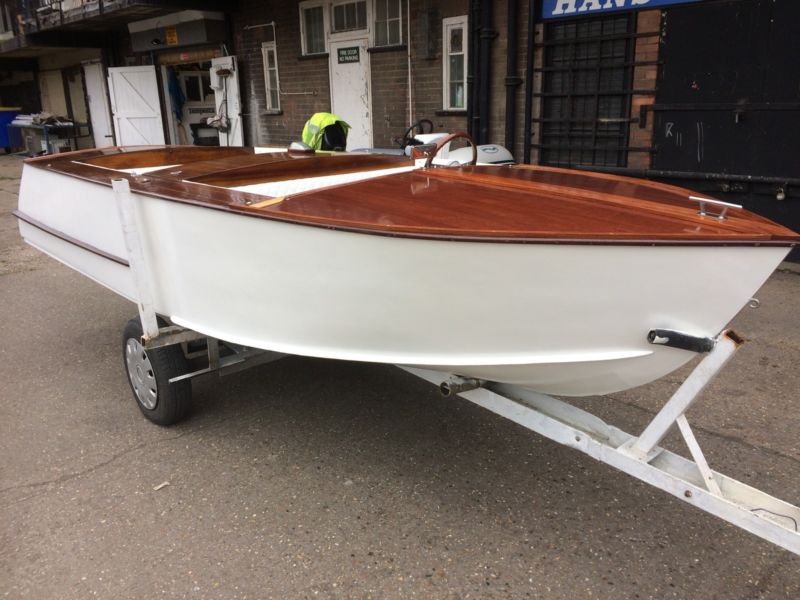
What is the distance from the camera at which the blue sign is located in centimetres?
656

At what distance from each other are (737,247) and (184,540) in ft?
7.41

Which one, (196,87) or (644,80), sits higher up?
(196,87)

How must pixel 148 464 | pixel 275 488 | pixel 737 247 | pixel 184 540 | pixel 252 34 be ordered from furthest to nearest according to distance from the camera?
pixel 252 34, pixel 148 464, pixel 275 488, pixel 184 540, pixel 737 247

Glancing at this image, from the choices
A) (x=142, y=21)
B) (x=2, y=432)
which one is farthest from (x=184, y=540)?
(x=142, y=21)

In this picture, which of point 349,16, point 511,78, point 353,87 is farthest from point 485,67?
point 349,16

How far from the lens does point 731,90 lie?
6.18 metres

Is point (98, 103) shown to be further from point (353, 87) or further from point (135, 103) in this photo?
point (353, 87)

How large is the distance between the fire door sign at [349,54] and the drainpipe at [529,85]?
2.92 m

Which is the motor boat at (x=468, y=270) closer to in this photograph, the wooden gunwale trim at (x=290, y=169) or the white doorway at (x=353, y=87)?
the wooden gunwale trim at (x=290, y=169)

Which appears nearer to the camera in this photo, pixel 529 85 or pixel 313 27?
pixel 529 85

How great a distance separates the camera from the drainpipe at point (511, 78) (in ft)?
25.1

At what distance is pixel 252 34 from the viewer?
11328mm

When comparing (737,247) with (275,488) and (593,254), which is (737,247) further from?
(275,488)

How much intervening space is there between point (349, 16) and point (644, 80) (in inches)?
188
